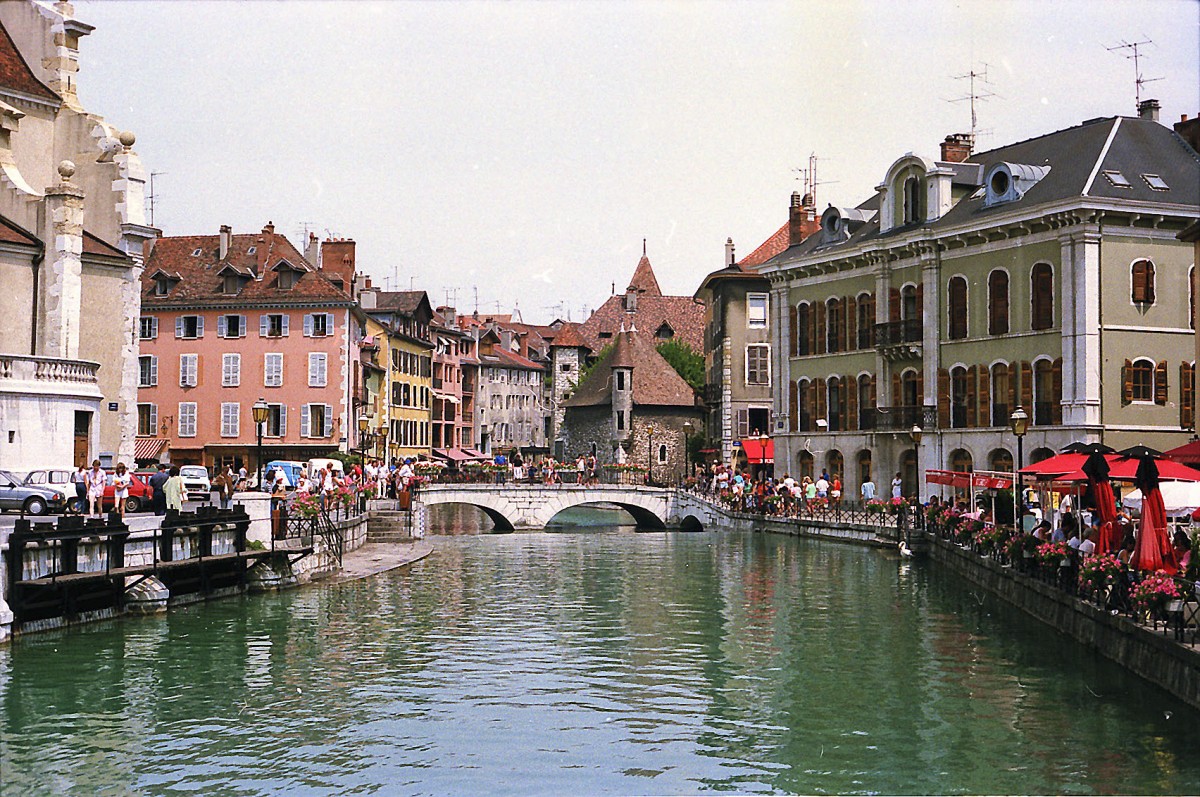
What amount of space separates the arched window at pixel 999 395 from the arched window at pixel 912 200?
789cm

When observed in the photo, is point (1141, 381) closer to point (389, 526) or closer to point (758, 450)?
point (758, 450)

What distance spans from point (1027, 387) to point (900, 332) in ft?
24.2

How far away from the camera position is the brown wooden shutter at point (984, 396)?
51.3m

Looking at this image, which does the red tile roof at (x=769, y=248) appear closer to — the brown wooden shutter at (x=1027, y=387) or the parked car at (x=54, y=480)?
the brown wooden shutter at (x=1027, y=387)

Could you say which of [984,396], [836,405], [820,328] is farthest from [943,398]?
[820,328]

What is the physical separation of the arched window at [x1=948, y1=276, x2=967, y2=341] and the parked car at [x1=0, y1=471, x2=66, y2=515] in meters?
33.9

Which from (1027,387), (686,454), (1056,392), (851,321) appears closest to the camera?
(1056,392)

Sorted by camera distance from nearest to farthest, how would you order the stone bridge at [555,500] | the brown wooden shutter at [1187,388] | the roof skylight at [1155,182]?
the brown wooden shutter at [1187,388] → the roof skylight at [1155,182] → the stone bridge at [555,500]

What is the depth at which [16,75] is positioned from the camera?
45.1 meters

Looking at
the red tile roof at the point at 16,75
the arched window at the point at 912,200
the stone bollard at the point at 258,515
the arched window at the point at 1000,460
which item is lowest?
the stone bollard at the point at 258,515

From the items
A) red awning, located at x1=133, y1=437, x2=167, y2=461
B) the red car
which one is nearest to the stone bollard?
the red car

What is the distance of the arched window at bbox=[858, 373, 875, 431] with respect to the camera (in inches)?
2283

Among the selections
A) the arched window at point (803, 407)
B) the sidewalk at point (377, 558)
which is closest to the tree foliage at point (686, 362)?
the arched window at point (803, 407)

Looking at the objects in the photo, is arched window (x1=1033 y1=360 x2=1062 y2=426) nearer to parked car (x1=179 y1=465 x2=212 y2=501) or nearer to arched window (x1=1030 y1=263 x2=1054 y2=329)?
arched window (x1=1030 y1=263 x2=1054 y2=329)
